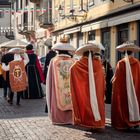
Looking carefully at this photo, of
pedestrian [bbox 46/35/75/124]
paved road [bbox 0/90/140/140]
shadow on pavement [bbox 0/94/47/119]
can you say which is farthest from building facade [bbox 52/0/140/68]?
pedestrian [bbox 46/35/75/124]

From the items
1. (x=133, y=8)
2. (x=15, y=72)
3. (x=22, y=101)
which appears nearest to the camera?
(x=15, y=72)

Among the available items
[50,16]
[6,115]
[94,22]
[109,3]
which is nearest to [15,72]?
[6,115]

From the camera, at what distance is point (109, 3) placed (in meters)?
20.8

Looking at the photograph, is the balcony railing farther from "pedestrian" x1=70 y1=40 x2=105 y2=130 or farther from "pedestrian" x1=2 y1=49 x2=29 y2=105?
"pedestrian" x1=70 y1=40 x2=105 y2=130

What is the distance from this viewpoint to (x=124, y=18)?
1828cm

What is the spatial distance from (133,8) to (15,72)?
5610 millimetres

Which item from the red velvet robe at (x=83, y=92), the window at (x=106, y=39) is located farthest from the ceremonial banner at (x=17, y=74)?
the window at (x=106, y=39)

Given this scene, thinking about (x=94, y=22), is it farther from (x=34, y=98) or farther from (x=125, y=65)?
(x=125, y=65)

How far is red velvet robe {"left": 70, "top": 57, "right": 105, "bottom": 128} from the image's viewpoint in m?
9.05

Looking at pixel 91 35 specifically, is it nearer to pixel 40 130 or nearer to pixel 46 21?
pixel 46 21

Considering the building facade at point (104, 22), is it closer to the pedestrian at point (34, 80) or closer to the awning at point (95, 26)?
the awning at point (95, 26)

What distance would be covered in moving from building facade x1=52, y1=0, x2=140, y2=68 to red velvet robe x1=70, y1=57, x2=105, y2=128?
805 cm

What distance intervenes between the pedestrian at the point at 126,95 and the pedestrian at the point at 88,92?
12.5 inches

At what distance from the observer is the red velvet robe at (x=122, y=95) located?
927 cm
